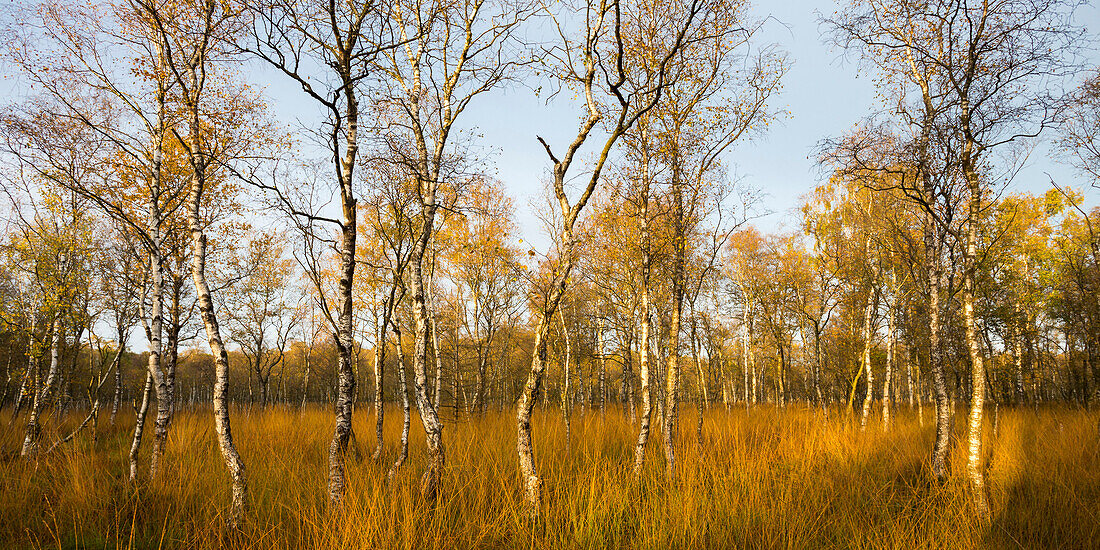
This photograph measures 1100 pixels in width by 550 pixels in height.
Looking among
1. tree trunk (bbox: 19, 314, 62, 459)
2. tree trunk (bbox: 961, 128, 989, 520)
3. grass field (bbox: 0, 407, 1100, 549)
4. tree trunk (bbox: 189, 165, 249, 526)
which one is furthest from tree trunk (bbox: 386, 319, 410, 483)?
tree trunk (bbox: 961, 128, 989, 520)

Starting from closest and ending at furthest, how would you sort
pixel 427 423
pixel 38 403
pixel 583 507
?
1. pixel 583 507
2. pixel 427 423
3. pixel 38 403

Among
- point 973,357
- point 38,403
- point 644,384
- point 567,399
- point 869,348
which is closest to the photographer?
point 973,357

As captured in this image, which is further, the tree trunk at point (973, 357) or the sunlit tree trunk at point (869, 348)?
the sunlit tree trunk at point (869, 348)

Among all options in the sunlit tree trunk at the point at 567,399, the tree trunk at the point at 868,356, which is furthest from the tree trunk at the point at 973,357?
the tree trunk at the point at 868,356

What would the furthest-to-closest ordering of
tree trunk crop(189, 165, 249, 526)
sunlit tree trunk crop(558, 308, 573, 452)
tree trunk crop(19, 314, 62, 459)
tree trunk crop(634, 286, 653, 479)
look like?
sunlit tree trunk crop(558, 308, 573, 452) < tree trunk crop(19, 314, 62, 459) < tree trunk crop(634, 286, 653, 479) < tree trunk crop(189, 165, 249, 526)

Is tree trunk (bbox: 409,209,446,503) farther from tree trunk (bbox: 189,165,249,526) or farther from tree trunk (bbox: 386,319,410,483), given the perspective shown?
tree trunk (bbox: 189,165,249,526)

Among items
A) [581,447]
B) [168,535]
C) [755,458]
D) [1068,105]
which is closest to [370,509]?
[168,535]

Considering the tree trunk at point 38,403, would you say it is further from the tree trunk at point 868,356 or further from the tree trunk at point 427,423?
the tree trunk at point 868,356

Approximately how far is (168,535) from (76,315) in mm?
8637

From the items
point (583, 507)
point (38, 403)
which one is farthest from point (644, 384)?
point (38, 403)

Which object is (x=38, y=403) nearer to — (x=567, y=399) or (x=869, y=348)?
(x=567, y=399)

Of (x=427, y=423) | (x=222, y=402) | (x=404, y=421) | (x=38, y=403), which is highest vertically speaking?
(x=222, y=402)

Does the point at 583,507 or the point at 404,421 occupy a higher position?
the point at 404,421

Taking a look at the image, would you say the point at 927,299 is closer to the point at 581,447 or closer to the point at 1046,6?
the point at 1046,6
